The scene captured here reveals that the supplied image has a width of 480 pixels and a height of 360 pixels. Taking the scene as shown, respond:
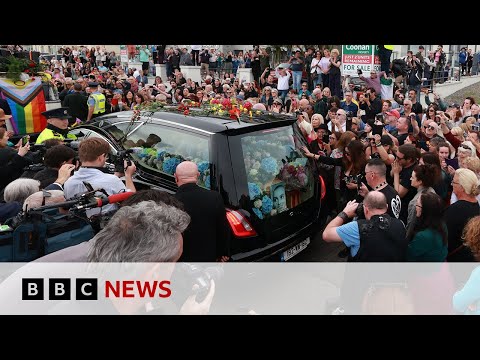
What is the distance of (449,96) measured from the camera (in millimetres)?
16906

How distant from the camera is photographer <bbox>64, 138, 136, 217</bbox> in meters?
4.28

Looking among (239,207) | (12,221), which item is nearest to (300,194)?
(239,207)

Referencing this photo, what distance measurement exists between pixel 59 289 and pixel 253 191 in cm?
279

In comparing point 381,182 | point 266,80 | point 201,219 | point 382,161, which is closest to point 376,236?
point 381,182

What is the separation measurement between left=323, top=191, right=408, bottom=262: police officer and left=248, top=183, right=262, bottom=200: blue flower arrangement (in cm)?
124

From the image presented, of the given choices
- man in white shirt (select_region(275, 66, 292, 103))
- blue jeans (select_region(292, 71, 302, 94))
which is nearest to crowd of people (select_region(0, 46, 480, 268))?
man in white shirt (select_region(275, 66, 292, 103))

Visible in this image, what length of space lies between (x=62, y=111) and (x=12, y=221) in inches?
159

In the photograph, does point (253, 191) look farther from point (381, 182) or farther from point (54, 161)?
point (54, 161)

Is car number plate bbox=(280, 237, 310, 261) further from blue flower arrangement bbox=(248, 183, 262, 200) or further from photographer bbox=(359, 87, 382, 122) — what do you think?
photographer bbox=(359, 87, 382, 122)

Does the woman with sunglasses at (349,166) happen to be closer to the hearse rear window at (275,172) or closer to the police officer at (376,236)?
the hearse rear window at (275,172)

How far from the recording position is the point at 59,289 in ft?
6.98

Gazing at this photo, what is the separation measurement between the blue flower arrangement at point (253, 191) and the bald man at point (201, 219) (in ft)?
2.58
